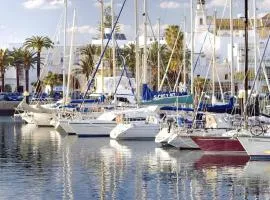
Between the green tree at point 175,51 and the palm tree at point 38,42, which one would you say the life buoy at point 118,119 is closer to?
the green tree at point 175,51

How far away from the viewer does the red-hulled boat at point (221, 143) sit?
142 ft

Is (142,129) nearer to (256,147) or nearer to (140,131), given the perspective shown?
(140,131)

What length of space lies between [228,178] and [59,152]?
53.6 feet

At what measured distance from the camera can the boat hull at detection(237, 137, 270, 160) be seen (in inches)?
1547

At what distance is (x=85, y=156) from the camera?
45156 mm

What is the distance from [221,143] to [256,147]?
156 inches

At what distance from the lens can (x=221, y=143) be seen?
43.5m

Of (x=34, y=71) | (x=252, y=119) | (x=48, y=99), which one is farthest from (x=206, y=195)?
(x=34, y=71)

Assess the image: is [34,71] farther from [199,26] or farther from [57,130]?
[57,130]

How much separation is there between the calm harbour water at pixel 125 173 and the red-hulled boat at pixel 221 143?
834 millimetres

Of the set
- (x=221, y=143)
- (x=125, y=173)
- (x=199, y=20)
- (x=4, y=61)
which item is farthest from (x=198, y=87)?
(x=199, y=20)

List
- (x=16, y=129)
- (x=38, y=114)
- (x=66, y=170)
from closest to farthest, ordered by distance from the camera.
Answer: (x=66, y=170) < (x=16, y=129) < (x=38, y=114)

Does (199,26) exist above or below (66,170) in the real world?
above

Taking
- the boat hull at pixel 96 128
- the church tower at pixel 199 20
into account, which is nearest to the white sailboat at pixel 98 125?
the boat hull at pixel 96 128
